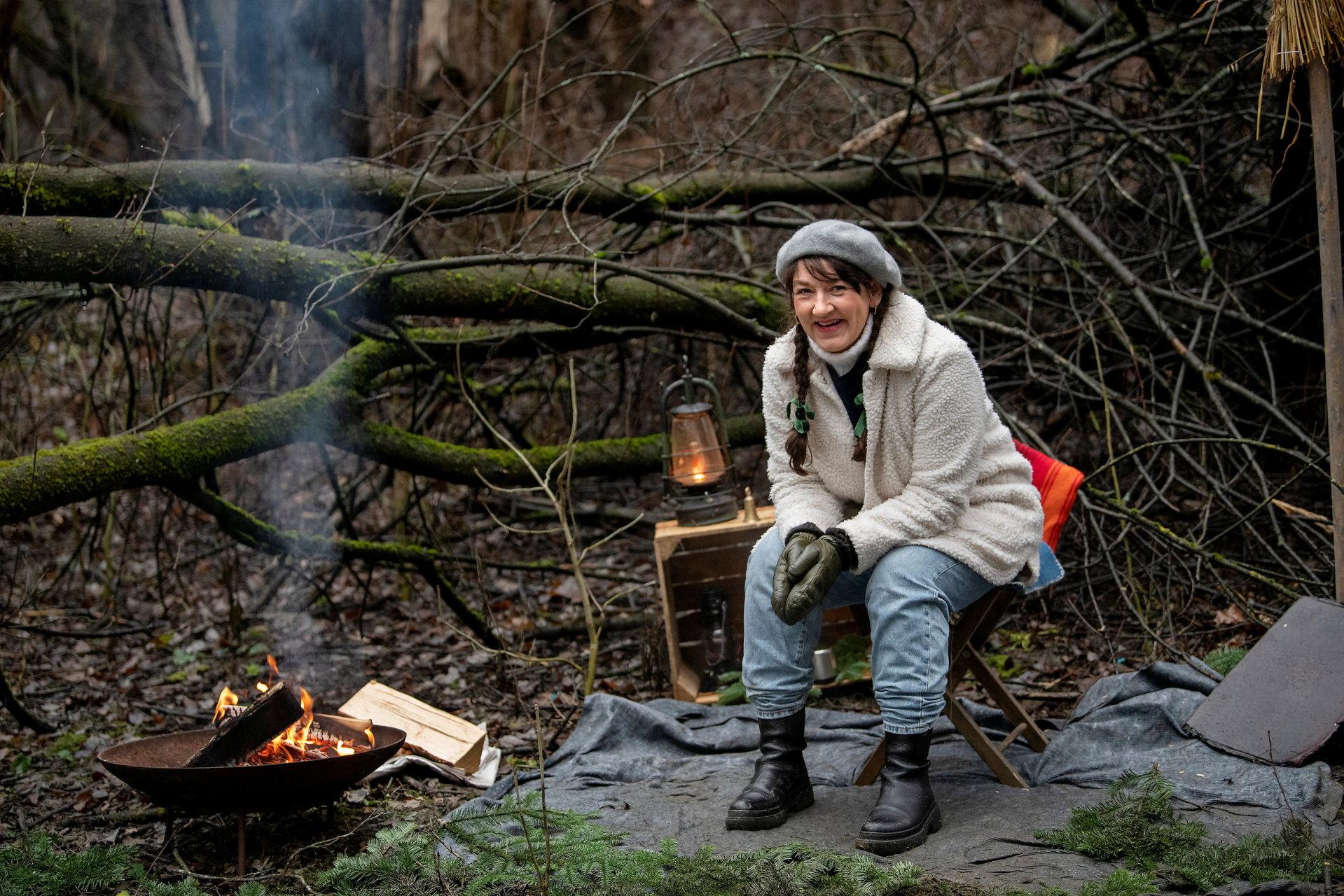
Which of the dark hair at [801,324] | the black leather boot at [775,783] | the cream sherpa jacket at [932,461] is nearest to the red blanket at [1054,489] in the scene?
the cream sherpa jacket at [932,461]

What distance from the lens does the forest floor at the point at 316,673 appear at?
329cm

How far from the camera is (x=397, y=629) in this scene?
5844 millimetres

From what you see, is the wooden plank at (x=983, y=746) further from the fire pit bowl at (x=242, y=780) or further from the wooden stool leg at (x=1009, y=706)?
the fire pit bowl at (x=242, y=780)

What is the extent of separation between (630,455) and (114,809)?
8.68 ft

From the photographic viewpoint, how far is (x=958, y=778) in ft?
11.3

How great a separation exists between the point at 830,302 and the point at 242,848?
6.72 feet

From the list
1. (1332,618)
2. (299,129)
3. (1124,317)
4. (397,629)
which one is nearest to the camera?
(1332,618)

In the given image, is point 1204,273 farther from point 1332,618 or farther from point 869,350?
point 869,350

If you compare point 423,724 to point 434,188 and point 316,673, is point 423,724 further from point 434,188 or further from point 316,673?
point 434,188

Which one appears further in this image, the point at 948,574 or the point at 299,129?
the point at 299,129

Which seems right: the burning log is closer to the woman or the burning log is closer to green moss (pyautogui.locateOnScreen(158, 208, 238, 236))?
the woman

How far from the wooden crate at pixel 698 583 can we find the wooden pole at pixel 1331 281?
1.77 meters

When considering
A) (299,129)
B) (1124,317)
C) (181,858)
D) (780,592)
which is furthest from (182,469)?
(1124,317)

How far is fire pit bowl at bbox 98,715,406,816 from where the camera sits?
2.83 meters
